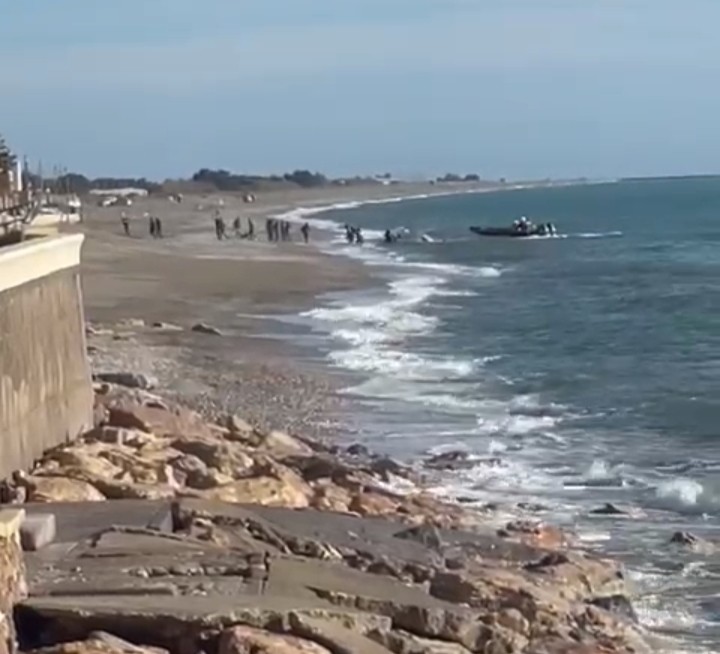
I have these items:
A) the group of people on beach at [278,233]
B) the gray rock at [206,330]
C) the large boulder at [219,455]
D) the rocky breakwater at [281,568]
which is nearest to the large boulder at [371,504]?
the rocky breakwater at [281,568]

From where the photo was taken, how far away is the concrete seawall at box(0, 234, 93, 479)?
1342cm

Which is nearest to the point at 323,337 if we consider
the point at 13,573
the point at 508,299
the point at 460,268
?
the point at 508,299

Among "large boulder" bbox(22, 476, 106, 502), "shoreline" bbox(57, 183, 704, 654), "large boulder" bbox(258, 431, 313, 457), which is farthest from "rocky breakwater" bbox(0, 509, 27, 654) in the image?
"shoreline" bbox(57, 183, 704, 654)

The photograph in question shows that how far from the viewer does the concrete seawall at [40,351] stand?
13.4m

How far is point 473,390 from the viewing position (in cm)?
2773

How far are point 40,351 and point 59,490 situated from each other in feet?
6.45

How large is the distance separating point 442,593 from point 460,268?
52655 mm

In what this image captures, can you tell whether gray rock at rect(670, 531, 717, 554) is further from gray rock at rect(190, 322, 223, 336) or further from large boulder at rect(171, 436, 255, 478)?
gray rock at rect(190, 322, 223, 336)

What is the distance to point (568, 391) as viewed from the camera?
28.6m

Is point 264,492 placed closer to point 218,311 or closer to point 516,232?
point 218,311

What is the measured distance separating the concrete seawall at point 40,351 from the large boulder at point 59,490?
0.28 metres

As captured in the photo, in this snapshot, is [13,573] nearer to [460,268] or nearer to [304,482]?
[304,482]

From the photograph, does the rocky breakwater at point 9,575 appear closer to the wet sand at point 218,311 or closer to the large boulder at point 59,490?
the large boulder at point 59,490

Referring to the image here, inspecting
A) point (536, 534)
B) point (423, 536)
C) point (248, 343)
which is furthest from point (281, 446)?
point (248, 343)
